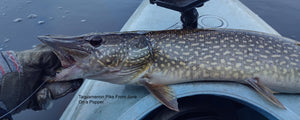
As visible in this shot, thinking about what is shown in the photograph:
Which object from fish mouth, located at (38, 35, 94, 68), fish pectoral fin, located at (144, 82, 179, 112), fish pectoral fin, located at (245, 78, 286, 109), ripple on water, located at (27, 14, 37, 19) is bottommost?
ripple on water, located at (27, 14, 37, 19)

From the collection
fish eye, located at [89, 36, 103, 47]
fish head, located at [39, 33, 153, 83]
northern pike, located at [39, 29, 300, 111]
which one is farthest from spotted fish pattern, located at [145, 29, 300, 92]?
fish eye, located at [89, 36, 103, 47]

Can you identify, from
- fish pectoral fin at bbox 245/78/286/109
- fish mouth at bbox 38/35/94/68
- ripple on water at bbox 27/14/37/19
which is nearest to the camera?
fish pectoral fin at bbox 245/78/286/109

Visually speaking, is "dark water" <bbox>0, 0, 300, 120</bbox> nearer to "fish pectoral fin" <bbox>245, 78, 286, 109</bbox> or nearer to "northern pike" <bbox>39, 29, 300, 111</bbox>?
"northern pike" <bbox>39, 29, 300, 111</bbox>

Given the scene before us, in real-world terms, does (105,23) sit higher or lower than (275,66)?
lower

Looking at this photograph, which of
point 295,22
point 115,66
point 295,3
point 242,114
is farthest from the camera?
point 295,3

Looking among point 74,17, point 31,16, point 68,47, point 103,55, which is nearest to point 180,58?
point 103,55

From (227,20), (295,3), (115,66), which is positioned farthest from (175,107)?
(295,3)

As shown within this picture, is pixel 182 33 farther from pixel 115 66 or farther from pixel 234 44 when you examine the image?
pixel 115 66
